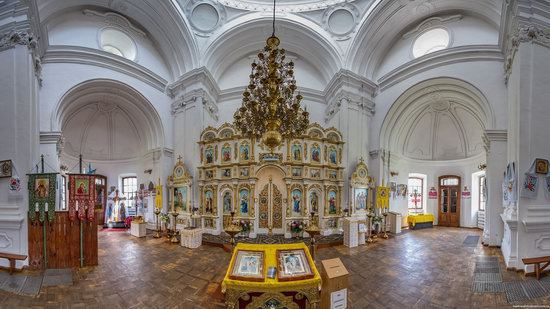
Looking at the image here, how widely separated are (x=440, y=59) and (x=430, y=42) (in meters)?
1.59

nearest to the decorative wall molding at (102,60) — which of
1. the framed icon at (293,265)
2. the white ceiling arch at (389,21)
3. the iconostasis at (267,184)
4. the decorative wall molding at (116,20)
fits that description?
the decorative wall molding at (116,20)

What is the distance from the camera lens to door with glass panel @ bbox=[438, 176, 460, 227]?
42.0 ft

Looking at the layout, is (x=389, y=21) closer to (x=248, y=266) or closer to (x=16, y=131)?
(x=248, y=266)

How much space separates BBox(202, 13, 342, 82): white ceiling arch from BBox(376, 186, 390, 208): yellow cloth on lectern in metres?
5.67

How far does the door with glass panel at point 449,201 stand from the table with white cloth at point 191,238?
40.0 ft

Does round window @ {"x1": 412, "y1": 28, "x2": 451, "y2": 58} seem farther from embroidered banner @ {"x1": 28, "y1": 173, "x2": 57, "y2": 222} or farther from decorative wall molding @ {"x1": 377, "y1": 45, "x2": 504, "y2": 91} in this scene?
embroidered banner @ {"x1": 28, "y1": 173, "x2": 57, "y2": 222}

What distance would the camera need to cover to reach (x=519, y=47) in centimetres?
585

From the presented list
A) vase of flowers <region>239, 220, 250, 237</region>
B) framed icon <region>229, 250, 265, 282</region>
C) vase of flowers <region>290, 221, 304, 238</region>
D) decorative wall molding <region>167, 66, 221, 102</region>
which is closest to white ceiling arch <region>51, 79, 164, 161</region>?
decorative wall molding <region>167, 66, 221, 102</region>

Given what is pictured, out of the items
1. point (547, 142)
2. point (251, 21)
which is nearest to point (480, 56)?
point (547, 142)

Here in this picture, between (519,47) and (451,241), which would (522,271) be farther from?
(519,47)

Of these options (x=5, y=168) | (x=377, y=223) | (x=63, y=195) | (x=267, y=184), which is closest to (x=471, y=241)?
(x=377, y=223)

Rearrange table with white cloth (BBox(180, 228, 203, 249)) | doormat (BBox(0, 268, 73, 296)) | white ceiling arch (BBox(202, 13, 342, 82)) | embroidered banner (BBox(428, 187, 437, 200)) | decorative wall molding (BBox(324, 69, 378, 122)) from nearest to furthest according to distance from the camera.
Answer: doormat (BBox(0, 268, 73, 296))
table with white cloth (BBox(180, 228, 203, 249))
decorative wall molding (BBox(324, 69, 378, 122))
white ceiling arch (BBox(202, 13, 342, 82))
embroidered banner (BBox(428, 187, 437, 200))

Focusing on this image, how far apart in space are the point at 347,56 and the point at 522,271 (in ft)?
29.9

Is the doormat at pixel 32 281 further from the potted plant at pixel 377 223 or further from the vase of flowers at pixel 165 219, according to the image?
the potted plant at pixel 377 223
